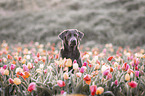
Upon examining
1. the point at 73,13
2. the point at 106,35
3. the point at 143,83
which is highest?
the point at 73,13

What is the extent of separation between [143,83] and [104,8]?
9534 millimetres

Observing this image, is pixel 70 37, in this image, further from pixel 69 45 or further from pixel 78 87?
pixel 78 87

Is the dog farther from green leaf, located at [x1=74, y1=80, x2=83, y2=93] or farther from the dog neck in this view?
green leaf, located at [x1=74, y1=80, x2=83, y2=93]

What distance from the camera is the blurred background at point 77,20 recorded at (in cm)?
782

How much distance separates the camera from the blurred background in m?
7.82

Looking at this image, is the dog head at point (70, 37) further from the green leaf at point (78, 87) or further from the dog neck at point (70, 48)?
the green leaf at point (78, 87)

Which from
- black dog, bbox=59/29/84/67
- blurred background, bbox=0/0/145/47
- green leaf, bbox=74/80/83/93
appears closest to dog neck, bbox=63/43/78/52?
black dog, bbox=59/29/84/67

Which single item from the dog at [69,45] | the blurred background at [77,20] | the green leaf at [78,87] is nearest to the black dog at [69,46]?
the dog at [69,45]

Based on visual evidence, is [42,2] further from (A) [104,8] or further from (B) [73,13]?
(A) [104,8]

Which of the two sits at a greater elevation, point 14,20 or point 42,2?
point 42,2

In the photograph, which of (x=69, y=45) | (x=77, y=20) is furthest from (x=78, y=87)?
(x=77, y=20)

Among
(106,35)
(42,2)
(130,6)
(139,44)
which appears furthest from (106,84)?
(42,2)

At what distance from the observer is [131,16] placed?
9188 mm

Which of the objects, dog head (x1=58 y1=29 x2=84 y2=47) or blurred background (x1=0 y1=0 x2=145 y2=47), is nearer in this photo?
dog head (x1=58 y1=29 x2=84 y2=47)
